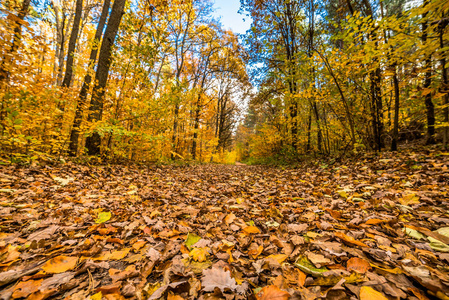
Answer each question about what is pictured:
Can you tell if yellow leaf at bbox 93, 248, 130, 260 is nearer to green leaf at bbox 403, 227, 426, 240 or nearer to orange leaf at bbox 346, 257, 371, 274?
orange leaf at bbox 346, 257, 371, 274

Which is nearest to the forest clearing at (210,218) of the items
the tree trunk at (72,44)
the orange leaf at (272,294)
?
the orange leaf at (272,294)

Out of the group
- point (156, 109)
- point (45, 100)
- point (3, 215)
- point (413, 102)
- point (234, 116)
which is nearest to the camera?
point (3, 215)

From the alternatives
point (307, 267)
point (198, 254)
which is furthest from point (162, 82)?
point (307, 267)

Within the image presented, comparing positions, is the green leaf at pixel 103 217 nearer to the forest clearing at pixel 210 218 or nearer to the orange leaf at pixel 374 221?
the forest clearing at pixel 210 218

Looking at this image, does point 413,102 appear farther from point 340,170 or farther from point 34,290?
point 34,290

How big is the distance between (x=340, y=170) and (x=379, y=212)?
252 cm

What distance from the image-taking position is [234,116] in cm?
1867

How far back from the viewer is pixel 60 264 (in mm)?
1102

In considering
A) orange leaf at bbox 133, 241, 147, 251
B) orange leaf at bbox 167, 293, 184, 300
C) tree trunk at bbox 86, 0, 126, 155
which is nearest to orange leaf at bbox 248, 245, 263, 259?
orange leaf at bbox 167, 293, 184, 300

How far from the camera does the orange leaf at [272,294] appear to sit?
818 mm

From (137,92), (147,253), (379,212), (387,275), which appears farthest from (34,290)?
(137,92)

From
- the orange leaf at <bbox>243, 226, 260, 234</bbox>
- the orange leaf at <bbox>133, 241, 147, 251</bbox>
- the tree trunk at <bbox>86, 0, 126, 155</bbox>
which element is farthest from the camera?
the tree trunk at <bbox>86, 0, 126, 155</bbox>

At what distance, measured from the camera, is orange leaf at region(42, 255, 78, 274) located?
105cm

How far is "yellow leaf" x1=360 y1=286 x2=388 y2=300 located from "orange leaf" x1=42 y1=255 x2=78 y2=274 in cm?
166
